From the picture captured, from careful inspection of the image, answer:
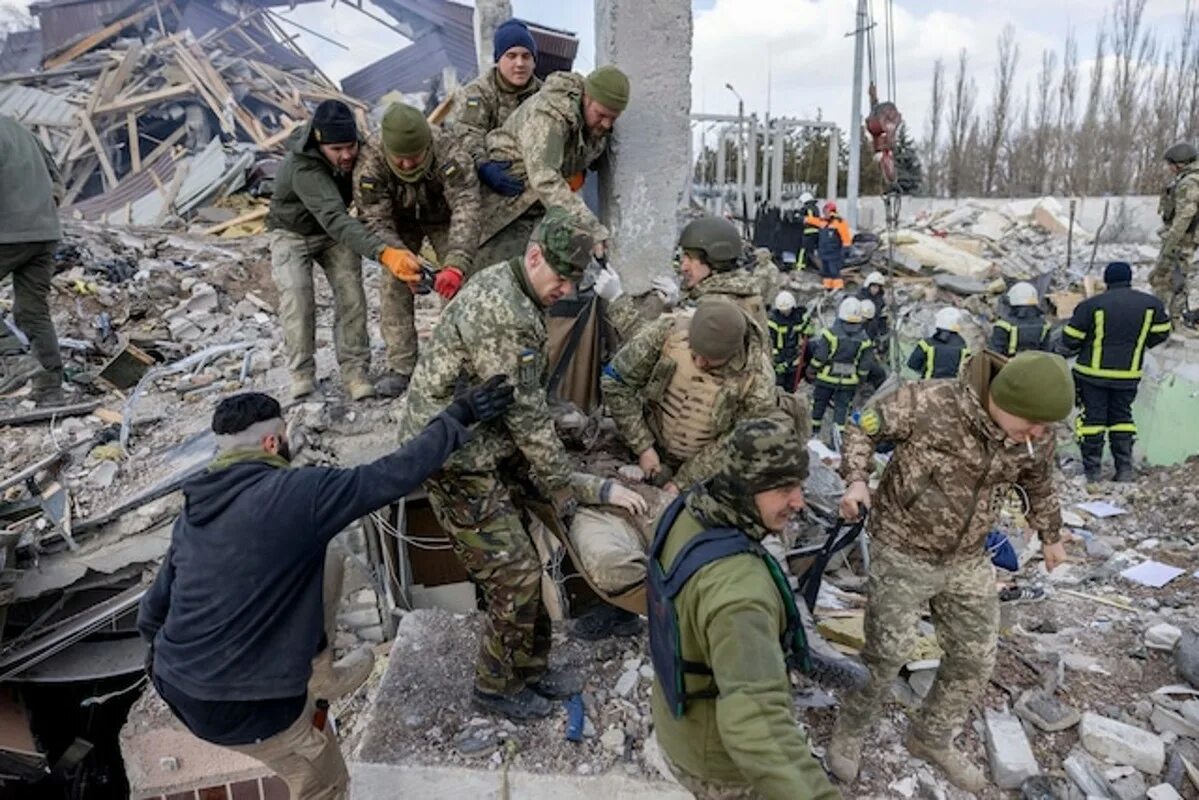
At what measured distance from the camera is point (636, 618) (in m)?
3.65

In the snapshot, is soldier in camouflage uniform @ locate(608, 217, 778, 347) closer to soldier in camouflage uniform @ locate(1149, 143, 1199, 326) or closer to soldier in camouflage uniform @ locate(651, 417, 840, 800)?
soldier in camouflage uniform @ locate(651, 417, 840, 800)

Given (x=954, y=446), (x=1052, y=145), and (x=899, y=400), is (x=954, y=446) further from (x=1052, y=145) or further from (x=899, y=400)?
(x=1052, y=145)

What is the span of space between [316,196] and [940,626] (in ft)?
11.9

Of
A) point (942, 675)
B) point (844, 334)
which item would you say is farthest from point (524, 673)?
point (844, 334)

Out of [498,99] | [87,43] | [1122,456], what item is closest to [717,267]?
[498,99]

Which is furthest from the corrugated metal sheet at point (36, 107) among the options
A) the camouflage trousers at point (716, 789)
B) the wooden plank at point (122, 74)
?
the camouflage trousers at point (716, 789)

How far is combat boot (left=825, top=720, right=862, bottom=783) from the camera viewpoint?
2990 mm

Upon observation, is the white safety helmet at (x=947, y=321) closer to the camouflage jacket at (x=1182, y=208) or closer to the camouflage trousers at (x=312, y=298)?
the camouflage jacket at (x=1182, y=208)

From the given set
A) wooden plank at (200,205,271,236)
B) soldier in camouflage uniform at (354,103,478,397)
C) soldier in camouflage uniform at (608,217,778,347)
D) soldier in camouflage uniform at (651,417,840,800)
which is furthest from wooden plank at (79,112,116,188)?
soldier in camouflage uniform at (651,417,840,800)

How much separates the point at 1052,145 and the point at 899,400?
2520 cm

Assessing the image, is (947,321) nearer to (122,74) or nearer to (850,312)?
(850,312)

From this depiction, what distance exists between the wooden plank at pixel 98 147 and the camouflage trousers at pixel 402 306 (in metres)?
11.6

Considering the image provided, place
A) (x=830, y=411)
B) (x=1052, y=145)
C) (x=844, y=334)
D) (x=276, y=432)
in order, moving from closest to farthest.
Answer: (x=276, y=432), (x=844, y=334), (x=830, y=411), (x=1052, y=145)

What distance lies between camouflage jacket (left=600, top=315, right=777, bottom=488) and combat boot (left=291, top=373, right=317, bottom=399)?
6.71 feet
